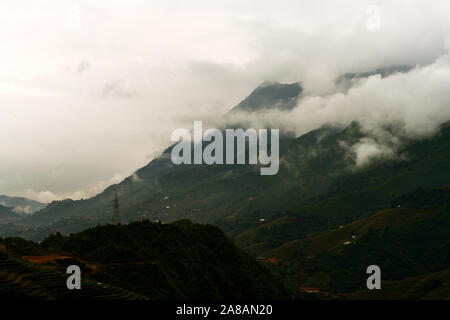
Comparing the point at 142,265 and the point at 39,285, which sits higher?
the point at 142,265

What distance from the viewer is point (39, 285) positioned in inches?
3068

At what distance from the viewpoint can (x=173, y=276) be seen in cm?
13062

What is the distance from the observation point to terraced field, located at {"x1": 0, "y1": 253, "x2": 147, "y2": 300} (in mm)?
72312

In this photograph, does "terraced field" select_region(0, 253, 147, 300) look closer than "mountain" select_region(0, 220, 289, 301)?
Yes

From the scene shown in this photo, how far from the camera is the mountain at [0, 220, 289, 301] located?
8280 cm

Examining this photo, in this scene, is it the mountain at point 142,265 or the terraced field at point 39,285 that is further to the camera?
the mountain at point 142,265

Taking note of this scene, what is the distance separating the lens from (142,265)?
406 feet

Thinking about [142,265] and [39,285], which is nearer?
[39,285]

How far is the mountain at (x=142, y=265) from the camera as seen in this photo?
82800 mm

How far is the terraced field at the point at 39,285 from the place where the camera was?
72.3 meters

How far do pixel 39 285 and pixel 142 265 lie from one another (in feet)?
155
